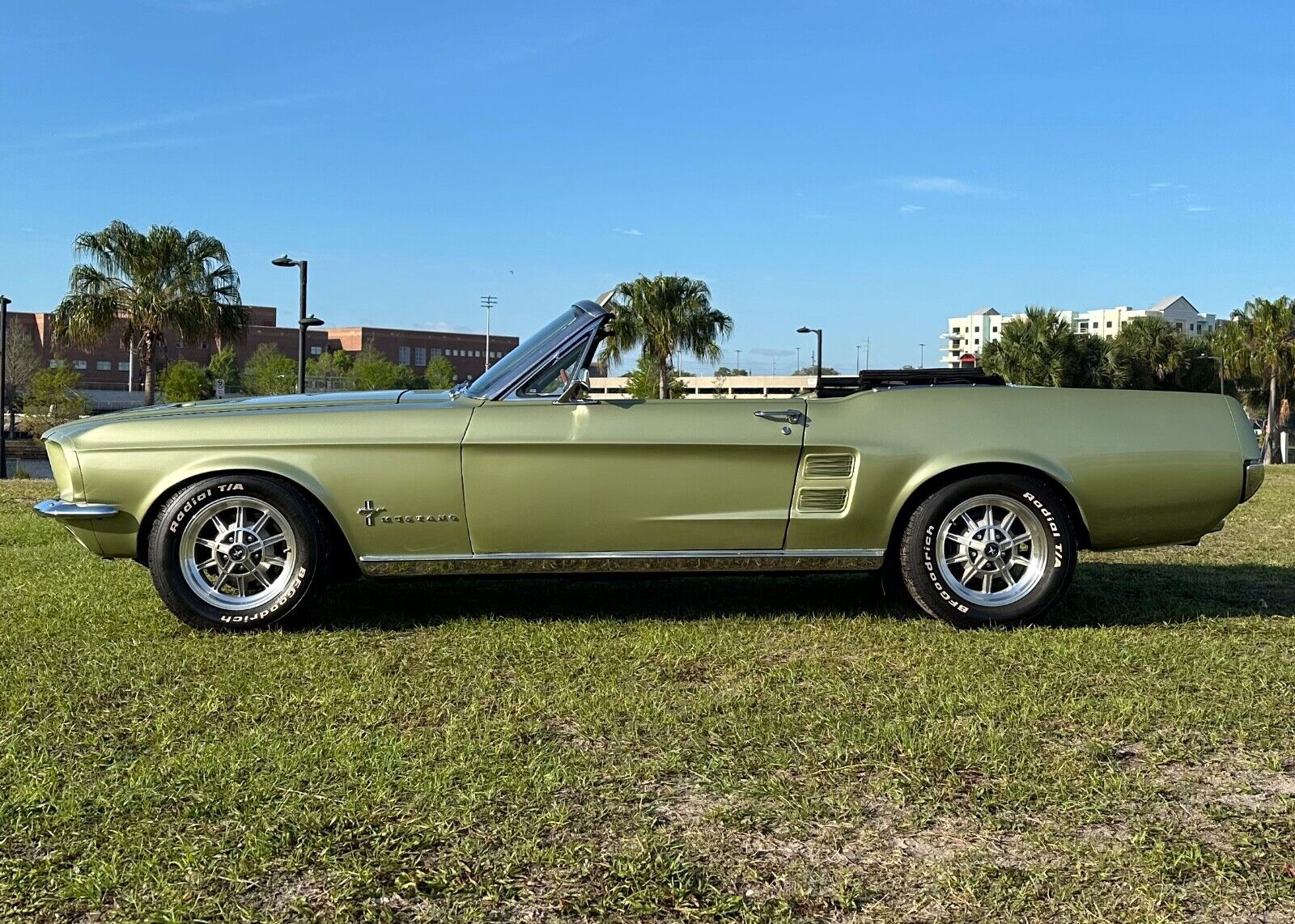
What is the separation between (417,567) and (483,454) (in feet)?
1.85

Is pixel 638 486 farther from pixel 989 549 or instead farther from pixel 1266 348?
pixel 1266 348

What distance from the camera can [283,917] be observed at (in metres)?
2.25

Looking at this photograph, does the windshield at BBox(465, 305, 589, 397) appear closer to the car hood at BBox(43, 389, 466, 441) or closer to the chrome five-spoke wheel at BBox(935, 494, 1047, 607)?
the car hood at BBox(43, 389, 466, 441)

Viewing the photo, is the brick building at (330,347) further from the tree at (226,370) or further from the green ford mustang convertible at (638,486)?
the green ford mustang convertible at (638,486)

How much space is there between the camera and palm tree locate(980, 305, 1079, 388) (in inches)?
2005

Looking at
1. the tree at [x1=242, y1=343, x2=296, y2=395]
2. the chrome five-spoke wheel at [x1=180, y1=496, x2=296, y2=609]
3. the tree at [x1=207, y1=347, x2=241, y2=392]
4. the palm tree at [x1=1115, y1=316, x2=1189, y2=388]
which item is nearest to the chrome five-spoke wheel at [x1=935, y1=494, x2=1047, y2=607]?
the chrome five-spoke wheel at [x1=180, y1=496, x2=296, y2=609]

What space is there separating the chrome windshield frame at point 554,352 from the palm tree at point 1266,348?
5578 centimetres

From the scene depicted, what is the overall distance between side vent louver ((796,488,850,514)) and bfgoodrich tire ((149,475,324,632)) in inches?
81.8

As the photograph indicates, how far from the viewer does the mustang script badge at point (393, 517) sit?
4879mm

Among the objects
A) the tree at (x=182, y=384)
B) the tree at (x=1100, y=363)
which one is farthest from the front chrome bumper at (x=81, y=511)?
the tree at (x=1100, y=363)

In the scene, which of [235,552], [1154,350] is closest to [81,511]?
[235,552]

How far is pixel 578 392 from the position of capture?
5.11 metres

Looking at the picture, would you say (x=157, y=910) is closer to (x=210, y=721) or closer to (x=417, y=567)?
(x=210, y=721)

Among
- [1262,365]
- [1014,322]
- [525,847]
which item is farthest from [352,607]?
[1262,365]
